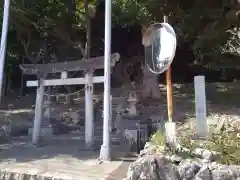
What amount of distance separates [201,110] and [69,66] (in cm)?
501

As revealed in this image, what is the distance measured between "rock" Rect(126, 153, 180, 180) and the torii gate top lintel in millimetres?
3724

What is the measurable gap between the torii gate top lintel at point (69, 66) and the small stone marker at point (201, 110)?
111 inches

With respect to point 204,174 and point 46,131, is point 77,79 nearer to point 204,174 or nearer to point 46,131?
point 46,131

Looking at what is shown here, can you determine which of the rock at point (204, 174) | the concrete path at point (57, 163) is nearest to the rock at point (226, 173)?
the rock at point (204, 174)

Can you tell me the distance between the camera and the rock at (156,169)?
5.42m

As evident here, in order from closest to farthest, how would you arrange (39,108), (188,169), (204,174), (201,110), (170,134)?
(204,174)
(188,169)
(170,134)
(201,110)
(39,108)

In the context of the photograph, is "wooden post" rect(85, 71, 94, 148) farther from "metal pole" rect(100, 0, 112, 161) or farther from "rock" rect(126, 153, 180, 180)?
"rock" rect(126, 153, 180, 180)

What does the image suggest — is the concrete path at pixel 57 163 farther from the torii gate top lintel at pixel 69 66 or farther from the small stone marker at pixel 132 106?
the torii gate top lintel at pixel 69 66

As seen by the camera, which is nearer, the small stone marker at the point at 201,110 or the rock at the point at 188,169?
the rock at the point at 188,169

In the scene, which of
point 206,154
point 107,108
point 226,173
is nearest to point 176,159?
point 206,154

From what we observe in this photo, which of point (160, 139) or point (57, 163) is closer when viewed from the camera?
point (160, 139)

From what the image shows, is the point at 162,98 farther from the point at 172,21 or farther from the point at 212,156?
the point at 212,156

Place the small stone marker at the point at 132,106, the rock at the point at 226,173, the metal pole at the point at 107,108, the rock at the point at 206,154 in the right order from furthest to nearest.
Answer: the small stone marker at the point at 132,106 < the metal pole at the point at 107,108 < the rock at the point at 206,154 < the rock at the point at 226,173

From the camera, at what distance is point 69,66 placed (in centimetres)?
991
